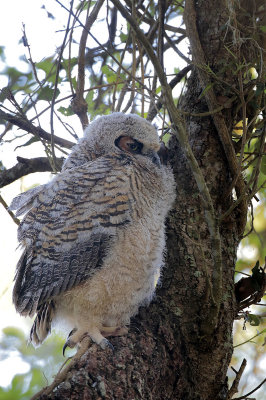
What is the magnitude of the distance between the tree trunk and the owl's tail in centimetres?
39

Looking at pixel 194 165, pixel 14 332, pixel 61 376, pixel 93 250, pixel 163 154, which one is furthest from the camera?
pixel 14 332

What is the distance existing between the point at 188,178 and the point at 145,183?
0.65ft

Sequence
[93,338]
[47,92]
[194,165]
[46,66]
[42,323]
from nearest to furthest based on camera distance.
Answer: [194,165] < [93,338] < [42,323] < [47,92] < [46,66]

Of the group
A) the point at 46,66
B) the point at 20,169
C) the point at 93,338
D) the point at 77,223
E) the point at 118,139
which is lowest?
the point at 93,338

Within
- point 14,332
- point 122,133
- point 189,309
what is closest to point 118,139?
point 122,133

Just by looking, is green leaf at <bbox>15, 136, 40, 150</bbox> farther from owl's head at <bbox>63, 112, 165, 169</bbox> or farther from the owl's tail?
the owl's tail

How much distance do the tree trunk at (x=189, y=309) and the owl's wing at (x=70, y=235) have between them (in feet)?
0.91

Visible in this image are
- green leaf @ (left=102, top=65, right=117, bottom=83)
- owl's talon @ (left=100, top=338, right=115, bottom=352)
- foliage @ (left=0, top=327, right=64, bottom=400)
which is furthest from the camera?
green leaf @ (left=102, top=65, right=117, bottom=83)

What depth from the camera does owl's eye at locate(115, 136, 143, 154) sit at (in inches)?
91.0

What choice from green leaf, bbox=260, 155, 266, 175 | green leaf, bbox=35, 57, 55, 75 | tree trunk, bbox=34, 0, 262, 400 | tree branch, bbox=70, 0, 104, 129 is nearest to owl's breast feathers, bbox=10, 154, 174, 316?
tree trunk, bbox=34, 0, 262, 400

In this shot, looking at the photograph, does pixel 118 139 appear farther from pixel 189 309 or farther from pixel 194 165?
pixel 189 309

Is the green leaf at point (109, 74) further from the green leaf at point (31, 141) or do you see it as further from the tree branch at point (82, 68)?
A: the green leaf at point (31, 141)

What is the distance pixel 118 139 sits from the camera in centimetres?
236

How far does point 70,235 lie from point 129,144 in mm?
655
